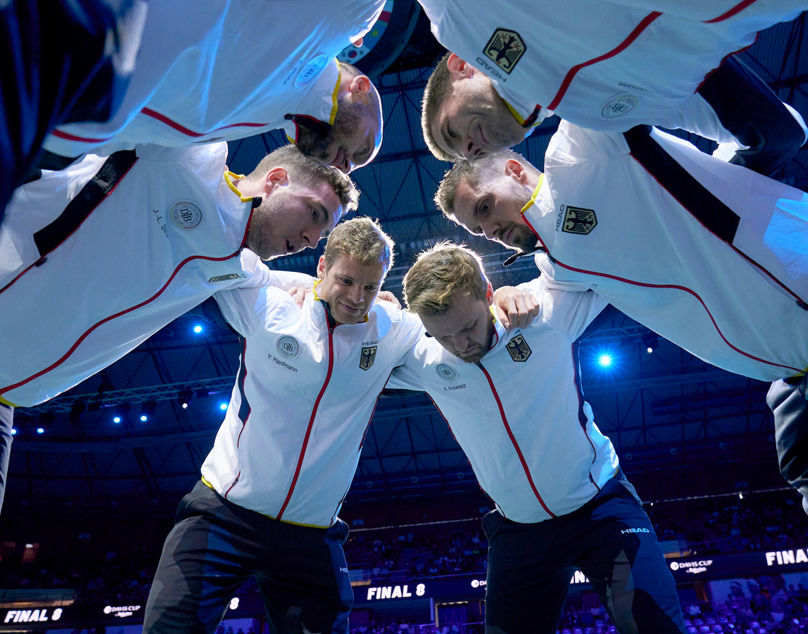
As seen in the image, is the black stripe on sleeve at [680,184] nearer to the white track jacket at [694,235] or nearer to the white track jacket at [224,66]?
the white track jacket at [694,235]

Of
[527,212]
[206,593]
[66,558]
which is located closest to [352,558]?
[66,558]

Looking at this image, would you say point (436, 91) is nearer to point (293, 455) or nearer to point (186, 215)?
point (186, 215)

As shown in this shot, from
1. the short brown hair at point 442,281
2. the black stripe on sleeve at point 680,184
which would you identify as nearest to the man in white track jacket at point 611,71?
the black stripe on sleeve at point 680,184

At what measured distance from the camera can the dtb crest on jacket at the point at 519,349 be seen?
3.52m

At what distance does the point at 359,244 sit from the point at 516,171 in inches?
39.6

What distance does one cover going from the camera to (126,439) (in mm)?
→ 19812

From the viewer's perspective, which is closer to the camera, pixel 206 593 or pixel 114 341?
pixel 114 341

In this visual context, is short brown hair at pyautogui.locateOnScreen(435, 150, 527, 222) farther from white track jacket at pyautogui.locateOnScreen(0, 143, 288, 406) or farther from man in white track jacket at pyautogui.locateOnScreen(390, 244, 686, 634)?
white track jacket at pyautogui.locateOnScreen(0, 143, 288, 406)

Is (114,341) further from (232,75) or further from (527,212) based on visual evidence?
(527,212)

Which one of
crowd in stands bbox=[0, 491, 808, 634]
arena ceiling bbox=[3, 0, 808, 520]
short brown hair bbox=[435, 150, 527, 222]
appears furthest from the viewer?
crowd in stands bbox=[0, 491, 808, 634]

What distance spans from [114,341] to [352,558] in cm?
1949

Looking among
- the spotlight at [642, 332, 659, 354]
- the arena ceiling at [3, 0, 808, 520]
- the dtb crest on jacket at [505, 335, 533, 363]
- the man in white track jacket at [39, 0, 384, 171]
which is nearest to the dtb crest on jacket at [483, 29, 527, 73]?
the man in white track jacket at [39, 0, 384, 171]

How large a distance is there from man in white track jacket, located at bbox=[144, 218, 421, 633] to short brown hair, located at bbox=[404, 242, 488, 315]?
0.24 metres

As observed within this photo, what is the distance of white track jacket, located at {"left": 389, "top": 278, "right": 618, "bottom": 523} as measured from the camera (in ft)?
11.5
